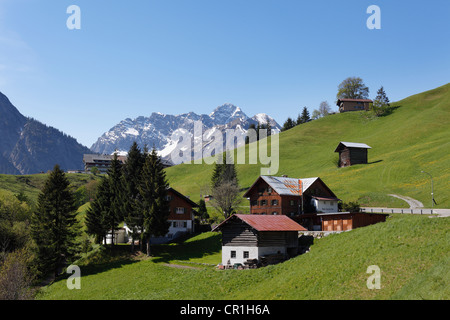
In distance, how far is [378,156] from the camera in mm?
112750

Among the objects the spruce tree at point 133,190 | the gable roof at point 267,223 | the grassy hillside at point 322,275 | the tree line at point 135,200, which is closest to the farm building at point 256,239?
the gable roof at point 267,223

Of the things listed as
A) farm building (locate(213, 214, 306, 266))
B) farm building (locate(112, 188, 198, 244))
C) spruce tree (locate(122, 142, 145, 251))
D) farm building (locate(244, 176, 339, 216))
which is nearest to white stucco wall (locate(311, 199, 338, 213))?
farm building (locate(244, 176, 339, 216))

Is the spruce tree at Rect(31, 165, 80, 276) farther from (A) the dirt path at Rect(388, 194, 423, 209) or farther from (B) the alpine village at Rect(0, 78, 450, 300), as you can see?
(A) the dirt path at Rect(388, 194, 423, 209)

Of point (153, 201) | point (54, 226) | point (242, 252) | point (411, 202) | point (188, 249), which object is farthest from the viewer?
point (411, 202)

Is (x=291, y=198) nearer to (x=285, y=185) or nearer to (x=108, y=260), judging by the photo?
(x=285, y=185)

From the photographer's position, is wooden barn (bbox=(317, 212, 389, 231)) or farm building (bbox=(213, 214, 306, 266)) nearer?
farm building (bbox=(213, 214, 306, 266))

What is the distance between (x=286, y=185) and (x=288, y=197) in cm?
292

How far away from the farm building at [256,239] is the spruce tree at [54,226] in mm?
23033

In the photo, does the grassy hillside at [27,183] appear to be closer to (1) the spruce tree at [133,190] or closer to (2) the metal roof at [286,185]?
(1) the spruce tree at [133,190]

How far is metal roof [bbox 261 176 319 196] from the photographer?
62.6 meters

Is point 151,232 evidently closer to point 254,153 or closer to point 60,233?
point 60,233

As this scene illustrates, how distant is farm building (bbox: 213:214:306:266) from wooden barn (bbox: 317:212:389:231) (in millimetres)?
5831

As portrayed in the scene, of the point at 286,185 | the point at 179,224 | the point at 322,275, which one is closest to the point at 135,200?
the point at 179,224
